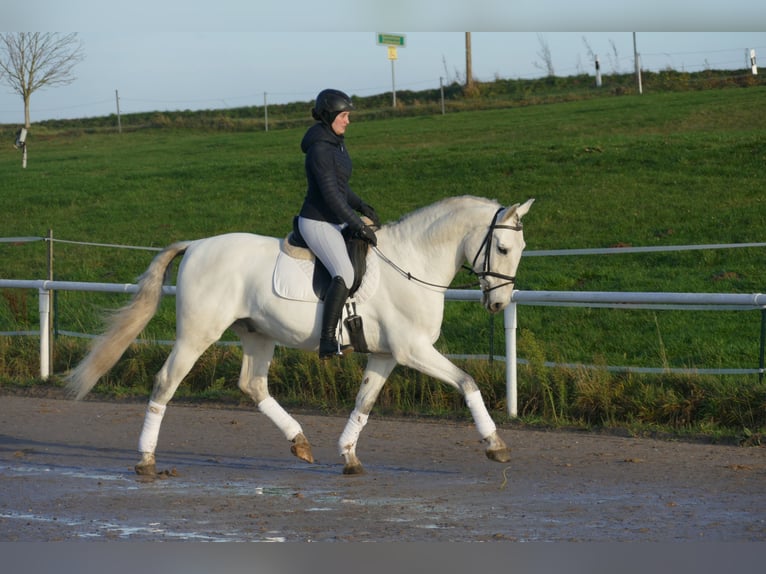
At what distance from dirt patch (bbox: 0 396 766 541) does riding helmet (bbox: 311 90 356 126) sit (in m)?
2.60

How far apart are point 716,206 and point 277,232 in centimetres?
886

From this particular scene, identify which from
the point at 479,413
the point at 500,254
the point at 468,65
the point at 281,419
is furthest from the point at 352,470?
the point at 468,65

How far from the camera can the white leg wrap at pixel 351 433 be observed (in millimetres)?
8344

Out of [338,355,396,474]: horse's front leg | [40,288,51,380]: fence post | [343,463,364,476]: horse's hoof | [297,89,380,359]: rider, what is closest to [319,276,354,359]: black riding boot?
[297,89,380,359]: rider

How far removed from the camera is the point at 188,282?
8711 mm

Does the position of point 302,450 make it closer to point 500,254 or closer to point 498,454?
point 498,454

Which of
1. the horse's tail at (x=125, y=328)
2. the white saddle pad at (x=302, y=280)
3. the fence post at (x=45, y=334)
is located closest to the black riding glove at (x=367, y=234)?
the white saddle pad at (x=302, y=280)

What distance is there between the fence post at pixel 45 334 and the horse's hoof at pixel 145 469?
18.9 ft

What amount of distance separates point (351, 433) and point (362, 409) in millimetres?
193

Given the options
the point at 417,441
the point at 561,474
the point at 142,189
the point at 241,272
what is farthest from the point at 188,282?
the point at 142,189

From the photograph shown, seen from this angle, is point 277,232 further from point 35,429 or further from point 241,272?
point 241,272

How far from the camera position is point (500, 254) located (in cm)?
816

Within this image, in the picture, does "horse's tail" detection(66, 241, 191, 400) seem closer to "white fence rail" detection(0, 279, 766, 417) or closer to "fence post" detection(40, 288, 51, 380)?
"white fence rail" detection(0, 279, 766, 417)

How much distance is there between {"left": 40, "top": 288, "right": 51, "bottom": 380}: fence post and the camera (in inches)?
543
